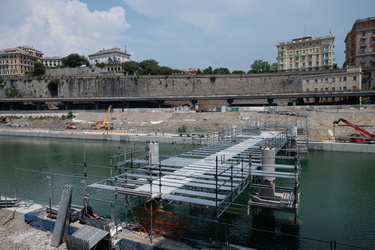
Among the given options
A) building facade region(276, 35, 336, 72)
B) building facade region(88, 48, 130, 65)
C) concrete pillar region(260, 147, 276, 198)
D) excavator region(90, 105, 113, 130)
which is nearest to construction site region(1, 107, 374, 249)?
concrete pillar region(260, 147, 276, 198)

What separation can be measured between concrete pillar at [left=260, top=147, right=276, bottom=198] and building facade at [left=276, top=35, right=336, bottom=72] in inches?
2654

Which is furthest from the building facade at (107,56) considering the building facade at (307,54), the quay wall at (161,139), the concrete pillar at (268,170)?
the concrete pillar at (268,170)

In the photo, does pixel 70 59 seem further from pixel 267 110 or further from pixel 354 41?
pixel 354 41

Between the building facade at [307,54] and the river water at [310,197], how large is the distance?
170ft

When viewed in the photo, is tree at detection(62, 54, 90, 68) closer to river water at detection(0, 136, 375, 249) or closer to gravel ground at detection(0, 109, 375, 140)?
gravel ground at detection(0, 109, 375, 140)

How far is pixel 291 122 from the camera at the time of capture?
3831cm

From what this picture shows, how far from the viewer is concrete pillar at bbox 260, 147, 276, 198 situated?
11875mm

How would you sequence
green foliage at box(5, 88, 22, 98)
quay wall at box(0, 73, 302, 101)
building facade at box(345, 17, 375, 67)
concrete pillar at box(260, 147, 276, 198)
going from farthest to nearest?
green foliage at box(5, 88, 22, 98) < quay wall at box(0, 73, 302, 101) < building facade at box(345, 17, 375, 67) < concrete pillar at box(260, 147, 276, 198)

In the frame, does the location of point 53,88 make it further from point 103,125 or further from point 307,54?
point 307,54

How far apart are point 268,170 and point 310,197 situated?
4.97 m

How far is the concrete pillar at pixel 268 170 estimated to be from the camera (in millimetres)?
11875

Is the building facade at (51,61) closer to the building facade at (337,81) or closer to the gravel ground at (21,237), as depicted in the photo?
the building facade at (337,81)

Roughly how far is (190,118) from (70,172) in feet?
88.0

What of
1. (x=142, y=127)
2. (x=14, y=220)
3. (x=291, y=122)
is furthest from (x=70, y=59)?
(x=14, y=220)
